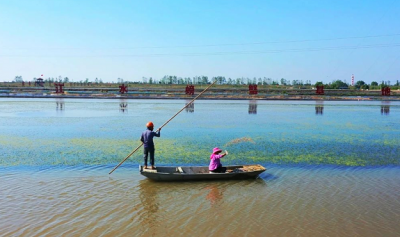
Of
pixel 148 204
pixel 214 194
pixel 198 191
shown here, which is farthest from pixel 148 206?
pixel 214 194

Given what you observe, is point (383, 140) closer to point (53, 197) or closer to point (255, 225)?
point (255, 225)

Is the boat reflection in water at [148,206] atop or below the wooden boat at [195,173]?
below

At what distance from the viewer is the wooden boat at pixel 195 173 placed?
9.10 meters

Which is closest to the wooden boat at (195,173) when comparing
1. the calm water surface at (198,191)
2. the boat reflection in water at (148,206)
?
the calm water surface at (198,191)

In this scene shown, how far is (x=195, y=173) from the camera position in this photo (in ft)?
30.3

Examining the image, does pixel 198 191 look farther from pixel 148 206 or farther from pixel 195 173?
pixel 148 206

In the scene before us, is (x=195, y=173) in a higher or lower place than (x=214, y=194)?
higher

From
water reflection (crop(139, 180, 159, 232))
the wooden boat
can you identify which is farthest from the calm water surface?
the wooden boat

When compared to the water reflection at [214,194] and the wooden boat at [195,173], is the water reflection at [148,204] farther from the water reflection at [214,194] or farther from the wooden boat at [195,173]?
the water reflection at [214,194]

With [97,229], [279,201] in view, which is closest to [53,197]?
[97,229]

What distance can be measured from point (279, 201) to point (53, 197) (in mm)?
4981

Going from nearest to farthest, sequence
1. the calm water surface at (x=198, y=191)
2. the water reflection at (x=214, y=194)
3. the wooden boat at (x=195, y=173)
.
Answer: the calm water surface at (x=198, y=191)
the water reflection at (x=214, y=194)
the wooden boat at (x=195, y=173)

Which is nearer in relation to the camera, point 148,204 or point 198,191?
point 148,204

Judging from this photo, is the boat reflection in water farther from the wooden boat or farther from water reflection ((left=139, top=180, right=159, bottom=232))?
the wooden boat
